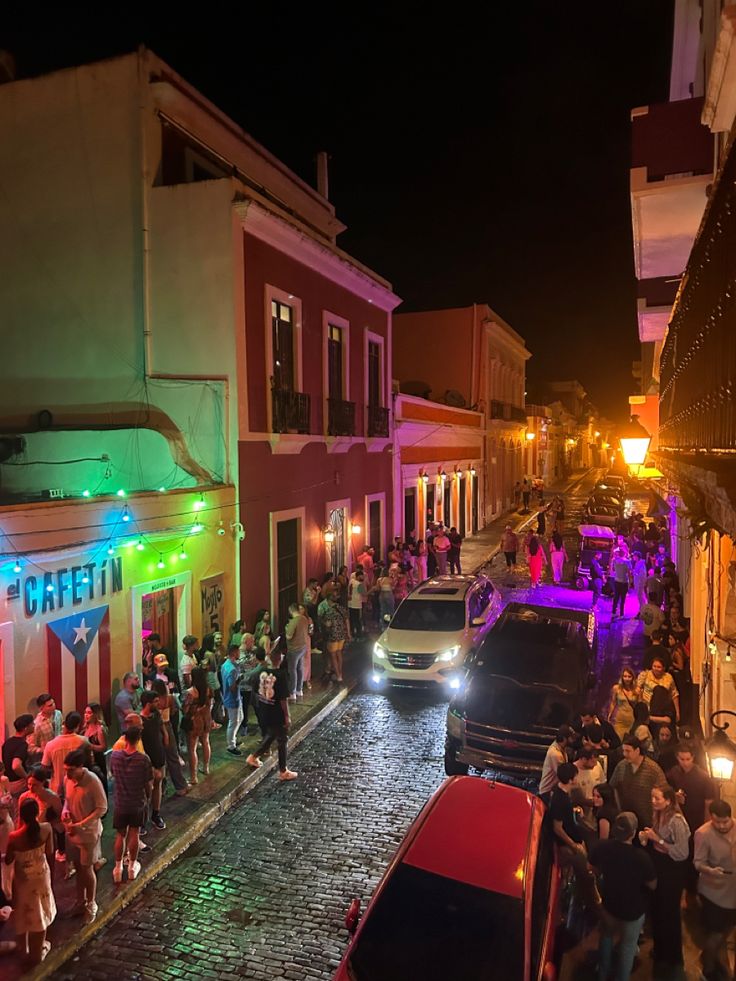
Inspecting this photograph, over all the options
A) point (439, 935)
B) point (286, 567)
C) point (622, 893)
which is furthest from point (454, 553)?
point (439, 935)

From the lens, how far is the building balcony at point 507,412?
35562mm

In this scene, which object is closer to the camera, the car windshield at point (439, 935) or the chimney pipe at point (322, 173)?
the car windshield at point (439, 935)

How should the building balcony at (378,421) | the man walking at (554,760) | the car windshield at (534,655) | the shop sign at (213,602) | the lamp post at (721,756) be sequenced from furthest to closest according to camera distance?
the building balcony at (378,421)
the shop sign at (213,602)
the car windshield at (534,655)
the man walking at (554,760)
the lamp post at (721,756)

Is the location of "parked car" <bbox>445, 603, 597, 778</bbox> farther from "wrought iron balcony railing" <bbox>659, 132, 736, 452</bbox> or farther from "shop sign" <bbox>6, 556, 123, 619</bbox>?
"shop sign" <bbox>6, 556, 123, 619</bbox>

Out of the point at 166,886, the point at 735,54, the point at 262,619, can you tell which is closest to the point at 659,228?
the point at 735,54

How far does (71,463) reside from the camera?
524 inches

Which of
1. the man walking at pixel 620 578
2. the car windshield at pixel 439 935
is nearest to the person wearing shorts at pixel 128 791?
the car windshield at pixel 439 935

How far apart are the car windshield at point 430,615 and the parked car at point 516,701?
2.22 m

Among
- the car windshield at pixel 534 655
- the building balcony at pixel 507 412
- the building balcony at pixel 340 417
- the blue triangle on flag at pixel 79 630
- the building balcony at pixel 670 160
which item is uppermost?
the building balcony at pixel 670 160

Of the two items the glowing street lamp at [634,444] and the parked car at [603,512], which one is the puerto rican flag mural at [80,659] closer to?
the glowing street lamp at [634,444]

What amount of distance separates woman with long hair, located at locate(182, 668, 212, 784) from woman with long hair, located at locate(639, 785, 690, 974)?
5554mm

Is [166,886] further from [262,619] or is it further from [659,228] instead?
[659,228]

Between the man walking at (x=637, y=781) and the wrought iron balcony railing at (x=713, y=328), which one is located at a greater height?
the wrought iron balcony railing at (x=713, y=328)

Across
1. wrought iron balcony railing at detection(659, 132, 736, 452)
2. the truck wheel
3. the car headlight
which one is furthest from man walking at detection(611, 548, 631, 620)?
wrought iron balcony railing at detection(659, 132, 736, 452)
